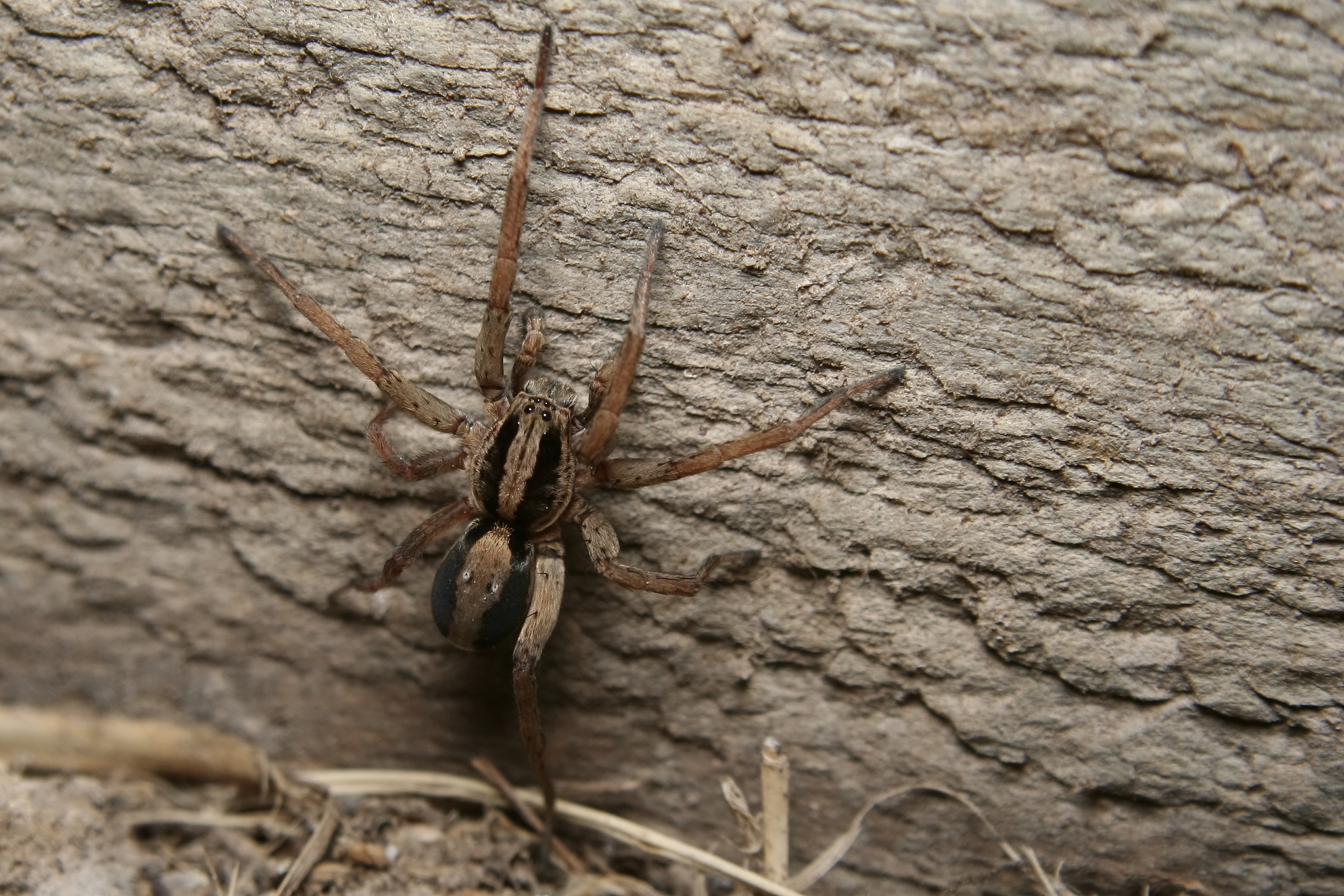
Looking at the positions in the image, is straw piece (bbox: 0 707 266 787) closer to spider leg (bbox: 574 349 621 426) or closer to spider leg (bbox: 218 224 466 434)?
spider leg (bbox: 218 224 466 434)

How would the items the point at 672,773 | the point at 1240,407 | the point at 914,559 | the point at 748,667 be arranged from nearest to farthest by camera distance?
the point at 1240,407, the point at 914,559, the point at 748,667, the point at 672,773

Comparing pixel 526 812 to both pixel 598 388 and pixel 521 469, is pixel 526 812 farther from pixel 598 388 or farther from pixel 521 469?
pixel 598 388

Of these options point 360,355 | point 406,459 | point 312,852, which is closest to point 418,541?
point 406,459

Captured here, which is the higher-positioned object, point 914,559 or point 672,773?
Result: point 914,559

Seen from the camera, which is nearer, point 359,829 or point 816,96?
point 816,96

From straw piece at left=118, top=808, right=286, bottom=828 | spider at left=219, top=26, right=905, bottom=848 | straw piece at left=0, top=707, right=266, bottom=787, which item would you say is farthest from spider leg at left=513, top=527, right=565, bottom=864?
straw piece at left=0, top=707, right=266, bottom=787

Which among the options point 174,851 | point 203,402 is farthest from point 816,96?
point 174,851

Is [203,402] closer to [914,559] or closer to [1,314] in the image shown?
[1,314]
